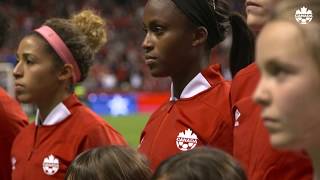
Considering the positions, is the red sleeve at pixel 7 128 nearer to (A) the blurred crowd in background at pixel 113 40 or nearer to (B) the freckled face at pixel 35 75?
(B) the freckled face at pixel 35 75

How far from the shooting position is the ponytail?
3.56m

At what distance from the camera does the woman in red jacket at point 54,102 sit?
366 centimetres

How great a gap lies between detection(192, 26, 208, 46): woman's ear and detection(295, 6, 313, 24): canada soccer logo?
1.35m

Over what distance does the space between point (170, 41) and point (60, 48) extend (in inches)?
32.7

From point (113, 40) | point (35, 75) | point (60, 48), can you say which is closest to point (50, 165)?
point (35, 75)

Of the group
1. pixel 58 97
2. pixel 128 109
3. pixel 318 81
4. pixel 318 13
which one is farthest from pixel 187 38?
pixel 128 109

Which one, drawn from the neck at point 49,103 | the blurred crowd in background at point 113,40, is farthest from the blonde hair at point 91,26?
the blurred crowd in background at point 113,40

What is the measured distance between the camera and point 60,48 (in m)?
3.90

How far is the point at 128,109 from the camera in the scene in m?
21.3

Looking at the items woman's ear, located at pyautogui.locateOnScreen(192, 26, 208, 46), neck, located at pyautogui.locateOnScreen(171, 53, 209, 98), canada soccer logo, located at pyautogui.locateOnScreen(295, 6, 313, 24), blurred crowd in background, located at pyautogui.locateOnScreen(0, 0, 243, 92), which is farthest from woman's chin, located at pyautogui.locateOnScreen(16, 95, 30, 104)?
blurred crowd in background, located at pyautogui.locateOnScreen(0, 0, 243, 92)

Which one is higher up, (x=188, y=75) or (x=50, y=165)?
(x=188, y=75)

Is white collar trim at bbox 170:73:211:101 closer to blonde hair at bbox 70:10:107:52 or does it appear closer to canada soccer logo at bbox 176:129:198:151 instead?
canada soccer logo at bbox 176:129:198:151

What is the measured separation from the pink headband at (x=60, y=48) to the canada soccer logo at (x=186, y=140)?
36.5 inches

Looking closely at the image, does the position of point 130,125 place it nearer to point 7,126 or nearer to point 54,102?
point 7,126
